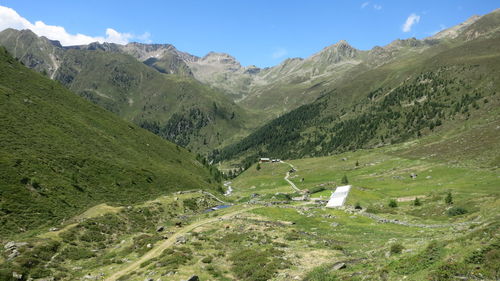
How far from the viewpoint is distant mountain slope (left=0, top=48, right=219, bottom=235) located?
2387 inches

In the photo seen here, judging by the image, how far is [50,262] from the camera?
41.8 meters

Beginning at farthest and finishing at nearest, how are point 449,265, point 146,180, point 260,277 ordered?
point 146,180 → point 260,277 → point 449,265

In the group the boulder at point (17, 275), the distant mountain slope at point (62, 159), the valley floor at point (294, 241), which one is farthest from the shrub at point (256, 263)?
the distant mountain slope at point (62, 159)

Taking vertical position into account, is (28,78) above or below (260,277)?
above

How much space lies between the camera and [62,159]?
79.9 metres

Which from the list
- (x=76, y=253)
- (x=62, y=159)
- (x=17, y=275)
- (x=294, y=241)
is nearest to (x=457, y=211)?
(x=294, y=241)

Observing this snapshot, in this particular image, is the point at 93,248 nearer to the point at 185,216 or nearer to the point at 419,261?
the point at 185,216

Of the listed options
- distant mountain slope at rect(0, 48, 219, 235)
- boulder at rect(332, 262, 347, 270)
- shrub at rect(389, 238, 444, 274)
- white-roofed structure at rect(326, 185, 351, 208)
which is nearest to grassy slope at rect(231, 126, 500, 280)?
shrub at rect(389, 238, 444, 274)

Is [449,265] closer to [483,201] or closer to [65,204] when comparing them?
[483,201]

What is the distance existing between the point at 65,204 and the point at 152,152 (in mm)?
63311

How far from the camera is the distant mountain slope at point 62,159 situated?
60.6 m

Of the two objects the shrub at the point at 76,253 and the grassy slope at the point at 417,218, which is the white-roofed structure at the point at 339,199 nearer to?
the grassy slope at the point at 417,218

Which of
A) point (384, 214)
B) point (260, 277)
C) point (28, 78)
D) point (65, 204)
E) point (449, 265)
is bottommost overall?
point (384, 214)

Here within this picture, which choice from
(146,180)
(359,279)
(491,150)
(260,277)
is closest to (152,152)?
(146,180)
